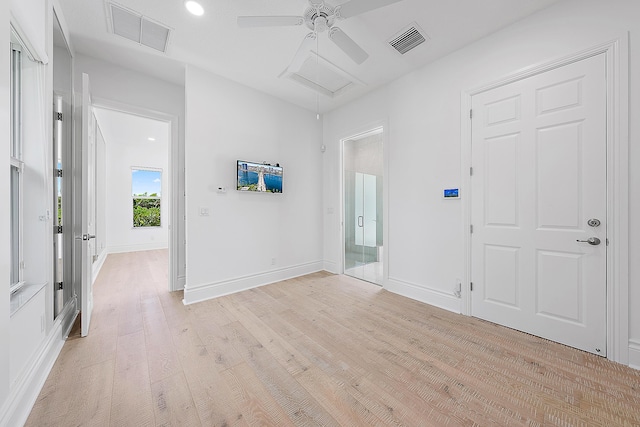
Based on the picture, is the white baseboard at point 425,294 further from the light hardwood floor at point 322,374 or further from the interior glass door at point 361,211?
the interior glass door at point 361,211

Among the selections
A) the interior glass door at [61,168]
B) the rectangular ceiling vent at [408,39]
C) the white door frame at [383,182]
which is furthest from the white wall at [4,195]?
the white door frame at [383,182]

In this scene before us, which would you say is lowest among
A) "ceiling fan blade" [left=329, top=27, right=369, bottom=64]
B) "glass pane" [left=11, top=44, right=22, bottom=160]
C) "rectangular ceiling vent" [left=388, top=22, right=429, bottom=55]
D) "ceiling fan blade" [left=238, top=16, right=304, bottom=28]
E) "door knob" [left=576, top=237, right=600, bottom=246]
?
"door knob" [left=576, top=237, right=600, bottom=246]

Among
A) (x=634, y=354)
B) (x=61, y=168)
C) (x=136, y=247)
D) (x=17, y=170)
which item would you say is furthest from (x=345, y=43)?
(x=136, y=247)

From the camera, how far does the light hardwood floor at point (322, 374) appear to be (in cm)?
140

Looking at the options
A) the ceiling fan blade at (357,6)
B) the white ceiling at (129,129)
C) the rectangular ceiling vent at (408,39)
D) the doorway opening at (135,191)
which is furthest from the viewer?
the doorway opening at (135,191)

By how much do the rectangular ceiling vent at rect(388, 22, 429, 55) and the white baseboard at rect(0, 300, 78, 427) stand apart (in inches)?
157

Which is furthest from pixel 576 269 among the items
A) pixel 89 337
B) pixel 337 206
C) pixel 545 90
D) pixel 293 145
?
pixel 89 337

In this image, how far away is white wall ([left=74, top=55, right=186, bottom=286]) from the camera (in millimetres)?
2914

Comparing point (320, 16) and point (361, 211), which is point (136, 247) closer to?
point (361, 211)

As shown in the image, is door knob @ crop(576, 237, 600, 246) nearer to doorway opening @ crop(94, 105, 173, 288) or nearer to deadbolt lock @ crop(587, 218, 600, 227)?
deadbolt lock @ crop(587, 218, 600, 227)

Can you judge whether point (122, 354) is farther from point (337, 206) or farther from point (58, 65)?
point (337, 206)

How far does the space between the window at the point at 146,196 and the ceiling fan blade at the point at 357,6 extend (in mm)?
7413

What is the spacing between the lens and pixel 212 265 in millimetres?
3256

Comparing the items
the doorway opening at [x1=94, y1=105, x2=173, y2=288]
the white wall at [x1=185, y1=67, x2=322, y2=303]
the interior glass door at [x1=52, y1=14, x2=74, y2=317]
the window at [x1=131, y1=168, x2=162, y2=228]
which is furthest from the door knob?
the window at [x1=131, y1=168, x2=162, y2=228]
